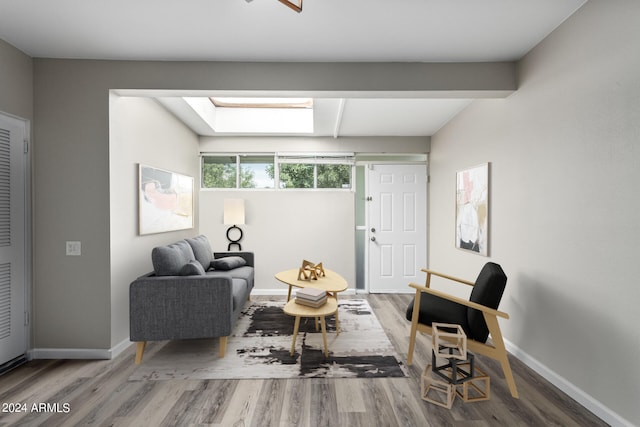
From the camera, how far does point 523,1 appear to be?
195 cm

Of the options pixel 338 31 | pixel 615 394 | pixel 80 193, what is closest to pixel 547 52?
pixel 338 31

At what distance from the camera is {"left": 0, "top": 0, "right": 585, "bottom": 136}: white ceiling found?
2.00 meters

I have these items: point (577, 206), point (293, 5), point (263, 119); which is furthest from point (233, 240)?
point (577, 206)

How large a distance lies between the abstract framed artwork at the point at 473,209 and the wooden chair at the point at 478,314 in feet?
2.72

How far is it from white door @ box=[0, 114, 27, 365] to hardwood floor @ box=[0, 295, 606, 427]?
290 millimetres

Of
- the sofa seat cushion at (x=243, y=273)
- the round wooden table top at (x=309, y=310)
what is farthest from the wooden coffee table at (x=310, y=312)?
the sofa seat cushion at (x=243, y=273)

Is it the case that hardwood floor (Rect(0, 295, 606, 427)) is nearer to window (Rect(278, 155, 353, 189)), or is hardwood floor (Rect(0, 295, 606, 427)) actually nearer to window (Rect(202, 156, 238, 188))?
window (Rect(202, 156, 238, 188))

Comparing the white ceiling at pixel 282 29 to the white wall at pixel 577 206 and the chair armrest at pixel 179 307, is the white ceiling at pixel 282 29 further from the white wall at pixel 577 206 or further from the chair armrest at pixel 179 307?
the chair armrest at pixel 179 307

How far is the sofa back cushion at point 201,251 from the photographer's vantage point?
373cm

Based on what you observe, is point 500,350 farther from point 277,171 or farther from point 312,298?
point 277,171

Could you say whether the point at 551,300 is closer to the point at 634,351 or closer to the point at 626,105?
the point at 634,351

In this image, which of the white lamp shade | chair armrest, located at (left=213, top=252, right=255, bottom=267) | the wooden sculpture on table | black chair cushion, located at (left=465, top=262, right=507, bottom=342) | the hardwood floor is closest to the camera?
the hardwood floor

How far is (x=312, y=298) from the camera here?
2799 millimetres

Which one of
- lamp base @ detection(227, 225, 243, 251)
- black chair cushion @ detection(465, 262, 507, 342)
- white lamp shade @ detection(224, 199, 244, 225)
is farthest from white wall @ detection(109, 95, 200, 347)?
black chair cushion @ detection(465, 262, 507, 342)
